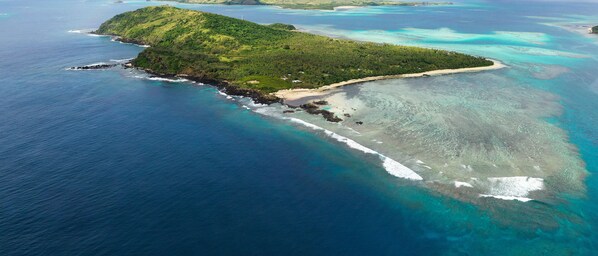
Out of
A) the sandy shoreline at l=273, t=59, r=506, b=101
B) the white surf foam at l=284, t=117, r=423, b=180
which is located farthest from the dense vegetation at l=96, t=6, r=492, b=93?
the white surf foam at l=284, t=117, r=423, b=180

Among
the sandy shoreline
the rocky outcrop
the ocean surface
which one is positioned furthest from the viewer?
the rocky outcrop

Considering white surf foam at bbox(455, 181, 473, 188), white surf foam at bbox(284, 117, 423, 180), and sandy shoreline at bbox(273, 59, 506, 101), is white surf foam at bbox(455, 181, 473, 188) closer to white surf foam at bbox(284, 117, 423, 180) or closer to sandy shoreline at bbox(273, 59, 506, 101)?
white surf foam at bbox(284, 117, 423, 180)

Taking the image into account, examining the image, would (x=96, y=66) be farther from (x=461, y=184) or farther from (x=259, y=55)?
(x=461, y=184)

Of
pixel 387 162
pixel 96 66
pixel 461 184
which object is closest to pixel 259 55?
pixel 96 66

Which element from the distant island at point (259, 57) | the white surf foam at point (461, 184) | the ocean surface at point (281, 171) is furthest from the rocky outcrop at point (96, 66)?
the white surf foam at point (461, 184)

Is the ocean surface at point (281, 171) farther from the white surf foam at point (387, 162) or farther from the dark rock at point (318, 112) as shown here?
the dark rock at point (318, 112)

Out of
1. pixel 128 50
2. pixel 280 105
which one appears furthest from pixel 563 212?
pixel 128 50

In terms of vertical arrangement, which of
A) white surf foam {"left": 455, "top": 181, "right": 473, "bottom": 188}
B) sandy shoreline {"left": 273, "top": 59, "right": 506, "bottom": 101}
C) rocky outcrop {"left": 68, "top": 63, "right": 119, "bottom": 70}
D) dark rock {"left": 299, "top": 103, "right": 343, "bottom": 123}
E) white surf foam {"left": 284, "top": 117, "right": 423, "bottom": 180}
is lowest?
white surf foam {"left": 455, "top": 181, "right": 473, "bottom": 188}
